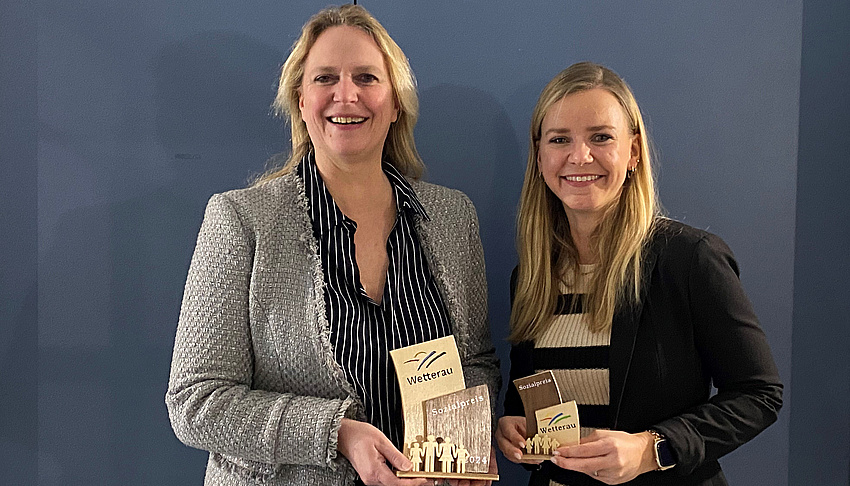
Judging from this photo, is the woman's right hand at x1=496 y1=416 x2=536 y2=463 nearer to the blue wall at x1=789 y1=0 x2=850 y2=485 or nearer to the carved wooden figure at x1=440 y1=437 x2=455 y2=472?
the carved wooden figure at x1=440 y1=437 x2=455 y2=472

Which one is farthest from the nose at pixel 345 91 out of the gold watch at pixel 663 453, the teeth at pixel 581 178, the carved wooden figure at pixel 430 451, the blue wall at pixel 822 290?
the blue wall at pixel 822 290

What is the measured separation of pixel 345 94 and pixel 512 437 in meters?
0.87

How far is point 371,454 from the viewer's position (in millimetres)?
1569

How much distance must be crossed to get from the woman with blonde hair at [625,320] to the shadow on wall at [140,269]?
0.84m

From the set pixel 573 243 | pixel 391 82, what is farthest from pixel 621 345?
pixel 391 82

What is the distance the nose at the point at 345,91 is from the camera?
177 centimetres

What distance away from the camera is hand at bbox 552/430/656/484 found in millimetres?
1610

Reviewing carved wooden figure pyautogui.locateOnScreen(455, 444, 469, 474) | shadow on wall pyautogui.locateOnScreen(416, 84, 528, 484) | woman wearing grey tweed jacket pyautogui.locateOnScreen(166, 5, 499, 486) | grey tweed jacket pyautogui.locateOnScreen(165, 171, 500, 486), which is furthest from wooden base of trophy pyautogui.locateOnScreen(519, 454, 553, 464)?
shadow on wall pyautogui.locateOnScreen(416, 84, 528, 484)

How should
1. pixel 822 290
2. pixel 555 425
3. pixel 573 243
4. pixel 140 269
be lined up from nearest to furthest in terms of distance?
1. pixel 555 425
2. pixel 573 243
3. pixel 140 269
4. pixel 822 290

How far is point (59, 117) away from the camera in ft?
6.88

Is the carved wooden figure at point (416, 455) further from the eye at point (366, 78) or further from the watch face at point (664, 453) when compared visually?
the eye at point (366, 78)

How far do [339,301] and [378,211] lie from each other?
274 mm

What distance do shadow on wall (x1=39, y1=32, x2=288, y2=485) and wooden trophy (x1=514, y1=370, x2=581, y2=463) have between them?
98 cm

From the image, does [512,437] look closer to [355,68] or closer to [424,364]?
Answer: [424,364]
